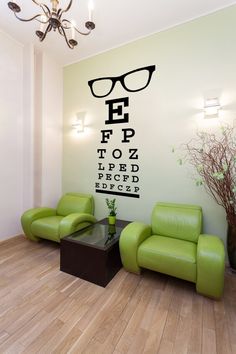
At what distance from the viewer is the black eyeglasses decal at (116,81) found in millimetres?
2802

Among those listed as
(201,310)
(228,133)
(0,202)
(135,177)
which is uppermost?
(228,133)

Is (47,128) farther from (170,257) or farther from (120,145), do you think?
(170,257)

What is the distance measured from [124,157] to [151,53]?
166cm

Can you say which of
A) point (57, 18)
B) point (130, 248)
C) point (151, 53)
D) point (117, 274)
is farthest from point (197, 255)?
point (151, 53)

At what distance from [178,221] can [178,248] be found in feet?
1.38

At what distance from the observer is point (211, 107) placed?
230cm

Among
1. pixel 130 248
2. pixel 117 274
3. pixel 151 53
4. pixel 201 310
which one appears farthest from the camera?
pixel 151 53

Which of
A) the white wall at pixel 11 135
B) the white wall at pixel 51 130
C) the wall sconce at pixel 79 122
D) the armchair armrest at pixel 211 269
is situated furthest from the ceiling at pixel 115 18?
the armchair armrest at pixel 211 269

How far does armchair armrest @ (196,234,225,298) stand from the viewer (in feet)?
5.36

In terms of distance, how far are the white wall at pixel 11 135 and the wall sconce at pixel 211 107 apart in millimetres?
3036

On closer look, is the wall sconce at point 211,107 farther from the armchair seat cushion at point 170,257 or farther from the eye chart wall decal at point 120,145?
the armchair seat cushion at point 170,257

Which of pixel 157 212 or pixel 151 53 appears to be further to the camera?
pixel 151 53

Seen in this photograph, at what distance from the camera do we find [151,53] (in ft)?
9.07

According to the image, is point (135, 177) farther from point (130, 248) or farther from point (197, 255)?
point (197, 255)
